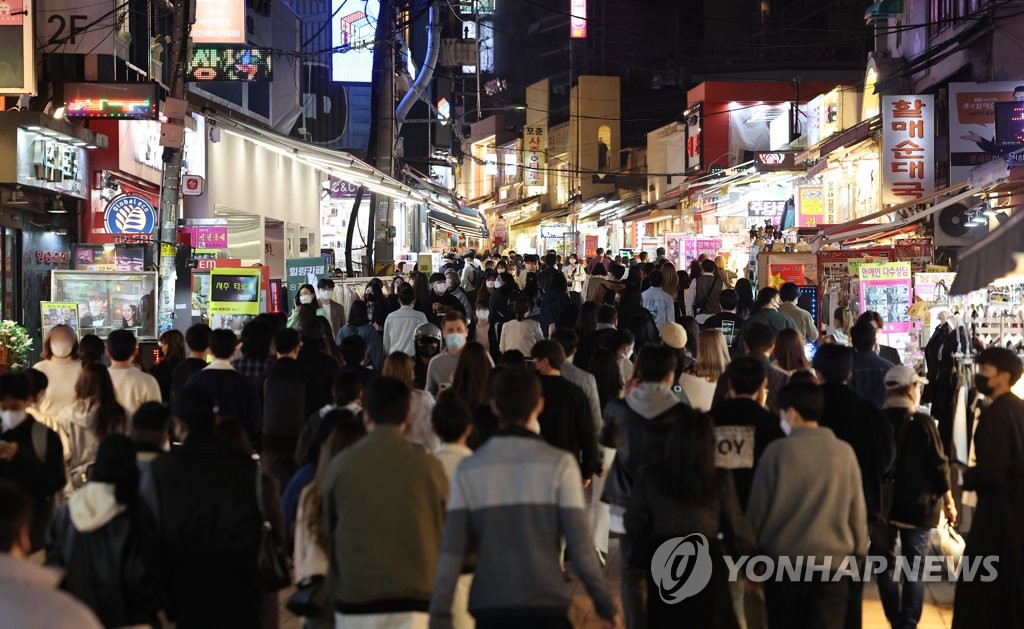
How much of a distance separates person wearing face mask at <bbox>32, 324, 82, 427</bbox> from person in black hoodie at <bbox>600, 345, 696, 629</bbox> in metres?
4.01

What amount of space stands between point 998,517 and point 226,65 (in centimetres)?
1755

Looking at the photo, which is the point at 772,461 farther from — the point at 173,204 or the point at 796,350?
the point at 173,204

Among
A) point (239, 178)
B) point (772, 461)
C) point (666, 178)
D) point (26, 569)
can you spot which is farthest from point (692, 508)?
point (666, 178)

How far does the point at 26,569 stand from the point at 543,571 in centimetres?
210

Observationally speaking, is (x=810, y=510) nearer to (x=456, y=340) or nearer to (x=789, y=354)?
(x=789, y=354)

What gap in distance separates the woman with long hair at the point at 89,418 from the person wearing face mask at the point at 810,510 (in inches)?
157

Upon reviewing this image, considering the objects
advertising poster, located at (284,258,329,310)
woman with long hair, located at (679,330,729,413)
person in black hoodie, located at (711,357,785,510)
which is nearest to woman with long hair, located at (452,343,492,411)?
woman with long hair, located at (679,330,729,413)

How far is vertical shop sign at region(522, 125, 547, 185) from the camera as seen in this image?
83.1m

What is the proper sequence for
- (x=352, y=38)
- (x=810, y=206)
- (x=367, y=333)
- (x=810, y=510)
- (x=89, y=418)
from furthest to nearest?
1. (x=352, y=38)
2. (x=810, y=206)
3. (x=367, y=333)
4. (x=89, y=418)
5. (x=810, y=510)

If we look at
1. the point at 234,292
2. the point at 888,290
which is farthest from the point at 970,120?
the point at 234,292

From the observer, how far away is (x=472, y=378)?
28.2ft

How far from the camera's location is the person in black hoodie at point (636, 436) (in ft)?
20.8

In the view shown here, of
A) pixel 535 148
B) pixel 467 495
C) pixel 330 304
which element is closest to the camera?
pixel 467 495

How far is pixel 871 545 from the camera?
26.6 ft
